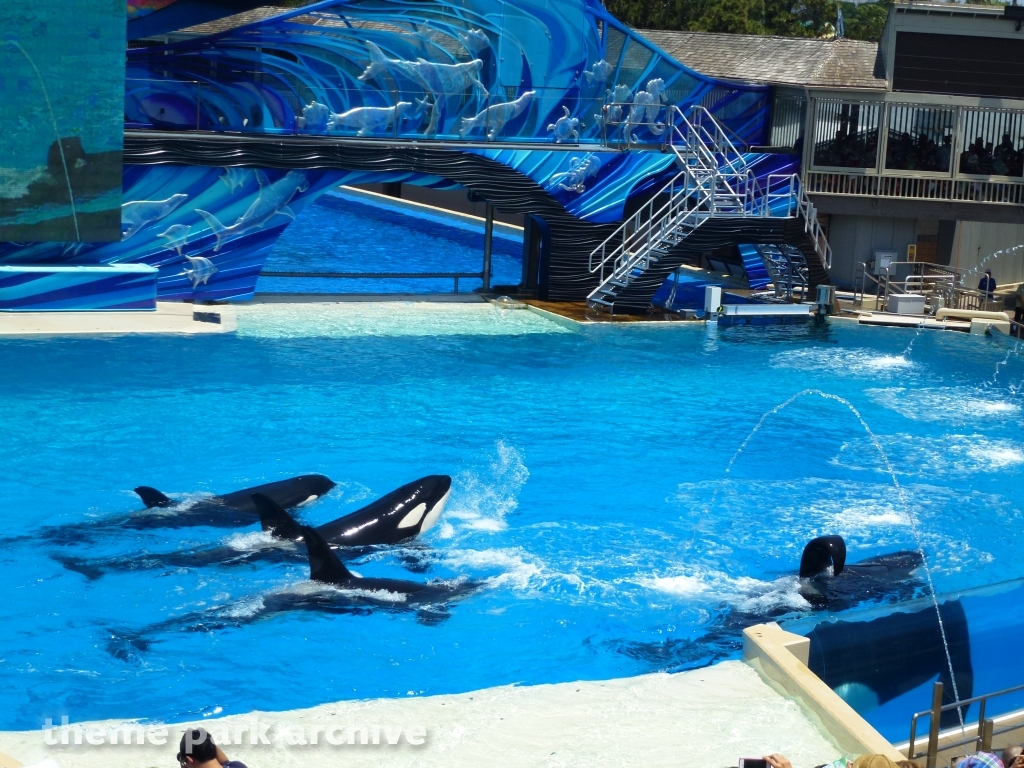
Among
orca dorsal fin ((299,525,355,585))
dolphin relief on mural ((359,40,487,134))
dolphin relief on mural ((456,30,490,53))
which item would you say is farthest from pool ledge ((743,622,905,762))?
dolphin relief on mural ((456,30,490,53))

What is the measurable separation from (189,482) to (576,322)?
9667 millimetres

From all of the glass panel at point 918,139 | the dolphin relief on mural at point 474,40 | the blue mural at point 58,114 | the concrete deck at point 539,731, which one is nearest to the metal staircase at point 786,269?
the glass panel at point 918,139

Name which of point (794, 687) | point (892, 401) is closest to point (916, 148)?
point (892, 401)

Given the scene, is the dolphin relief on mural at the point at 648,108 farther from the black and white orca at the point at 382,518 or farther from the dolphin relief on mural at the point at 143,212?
the black and white orca at the point at 382,518

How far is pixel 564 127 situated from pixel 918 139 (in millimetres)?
6774

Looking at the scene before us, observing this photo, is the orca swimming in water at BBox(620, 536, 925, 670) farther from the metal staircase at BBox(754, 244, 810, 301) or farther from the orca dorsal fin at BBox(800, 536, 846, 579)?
the metal staircase at BBox(754, 244, 810, 301)

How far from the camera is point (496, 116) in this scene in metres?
22.1

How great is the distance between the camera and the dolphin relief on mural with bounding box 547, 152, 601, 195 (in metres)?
22.3

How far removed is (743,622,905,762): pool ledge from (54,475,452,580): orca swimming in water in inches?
134

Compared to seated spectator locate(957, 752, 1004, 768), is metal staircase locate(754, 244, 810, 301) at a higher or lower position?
higher

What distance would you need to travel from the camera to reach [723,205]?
22234 mm

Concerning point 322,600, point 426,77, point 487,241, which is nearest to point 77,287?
point 426,77

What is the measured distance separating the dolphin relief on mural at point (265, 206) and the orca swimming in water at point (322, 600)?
12533mm

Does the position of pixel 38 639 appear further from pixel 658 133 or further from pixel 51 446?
pixel 658 133
